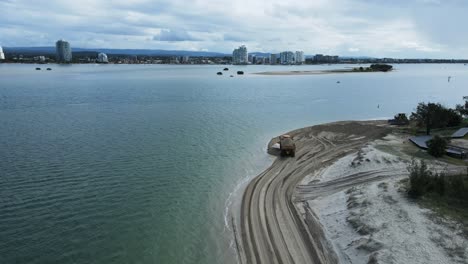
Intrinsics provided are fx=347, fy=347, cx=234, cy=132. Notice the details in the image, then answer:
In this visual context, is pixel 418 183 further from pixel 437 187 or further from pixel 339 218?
pixel 339 218

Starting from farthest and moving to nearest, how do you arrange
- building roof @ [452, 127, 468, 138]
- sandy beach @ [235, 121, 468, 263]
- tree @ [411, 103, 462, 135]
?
tree @ [411, 103, 462, 135] → building roof @ [452, 127, 468, 138] → sandy beach @ [235, 121, 468, 263]

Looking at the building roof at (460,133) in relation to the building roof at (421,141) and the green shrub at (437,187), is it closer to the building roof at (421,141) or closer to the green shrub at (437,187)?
the building roof at (421,141)

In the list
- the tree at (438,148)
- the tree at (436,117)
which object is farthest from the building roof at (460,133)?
the tree at (438,148)

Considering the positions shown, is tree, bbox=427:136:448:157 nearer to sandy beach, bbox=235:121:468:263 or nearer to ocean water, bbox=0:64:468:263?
sandy beach, bbox=235:121:468:263

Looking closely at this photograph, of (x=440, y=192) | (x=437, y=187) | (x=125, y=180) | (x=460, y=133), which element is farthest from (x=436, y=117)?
(x=125, y=180)

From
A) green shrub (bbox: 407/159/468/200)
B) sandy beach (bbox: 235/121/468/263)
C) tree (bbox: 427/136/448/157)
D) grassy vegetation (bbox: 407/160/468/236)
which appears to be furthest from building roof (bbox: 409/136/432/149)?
green shrub (bbox: 407/159/468/200)

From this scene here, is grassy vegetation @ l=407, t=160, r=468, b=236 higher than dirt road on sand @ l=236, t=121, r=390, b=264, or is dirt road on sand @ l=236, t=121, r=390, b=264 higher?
grassy vegetation @ l=407, t=160, r=468, b=236

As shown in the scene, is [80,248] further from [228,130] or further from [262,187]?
[228,130]
